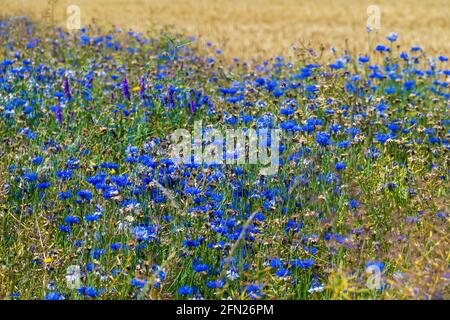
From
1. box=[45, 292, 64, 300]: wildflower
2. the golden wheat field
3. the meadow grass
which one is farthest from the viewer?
the golden wheat field

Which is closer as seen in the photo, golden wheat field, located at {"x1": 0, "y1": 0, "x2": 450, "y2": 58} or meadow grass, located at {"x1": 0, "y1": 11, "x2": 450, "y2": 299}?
meadow grass, located at {"x1": 0, "y1": 11, "x2": 450, "y2": 299}

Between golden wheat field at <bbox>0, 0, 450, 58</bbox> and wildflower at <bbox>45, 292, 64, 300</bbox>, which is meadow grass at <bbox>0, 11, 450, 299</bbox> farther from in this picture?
golden wheat field at <bbox>0, 0, 450, 58</bbox>

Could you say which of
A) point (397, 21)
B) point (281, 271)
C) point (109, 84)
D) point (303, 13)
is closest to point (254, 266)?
point (281, 271)

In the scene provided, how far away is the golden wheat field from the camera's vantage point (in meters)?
9.24

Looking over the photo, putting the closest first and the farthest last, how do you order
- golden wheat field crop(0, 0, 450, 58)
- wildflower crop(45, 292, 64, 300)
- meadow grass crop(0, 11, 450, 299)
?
wildflower crop(45, 292, 64, 300), meadow grass crop(0, 11, 450, 299), golden wheat field crop(0, 0, 450, 58)

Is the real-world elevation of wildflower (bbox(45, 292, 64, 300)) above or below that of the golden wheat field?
below

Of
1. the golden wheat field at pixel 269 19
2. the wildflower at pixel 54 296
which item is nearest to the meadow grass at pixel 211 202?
the wildflower at pixel 54 296

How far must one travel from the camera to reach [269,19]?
11.7 metres

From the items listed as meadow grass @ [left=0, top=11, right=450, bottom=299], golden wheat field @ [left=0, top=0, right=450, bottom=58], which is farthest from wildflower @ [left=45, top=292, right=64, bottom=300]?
golden wheat field @ [left=0, top=0, right=450, bottom=58]

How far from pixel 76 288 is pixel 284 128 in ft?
6.04

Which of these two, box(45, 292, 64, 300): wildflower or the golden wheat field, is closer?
box(45, 292, 64, 300): wildflower

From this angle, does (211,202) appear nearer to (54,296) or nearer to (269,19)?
(54,296)
